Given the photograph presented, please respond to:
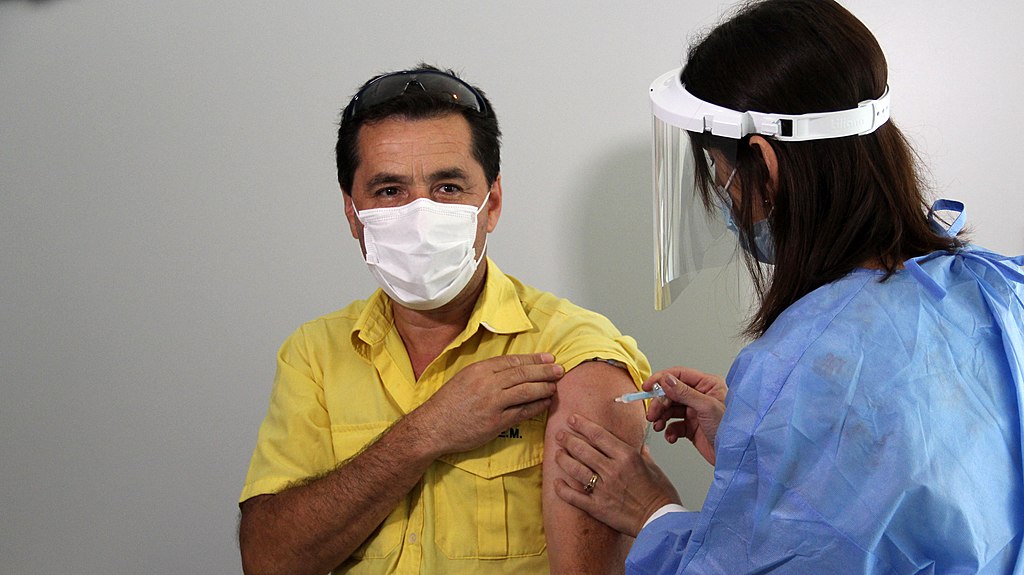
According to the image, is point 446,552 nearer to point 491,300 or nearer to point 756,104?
point 491,300

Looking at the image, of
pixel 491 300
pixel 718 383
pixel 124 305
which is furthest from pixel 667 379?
pixel 124 305

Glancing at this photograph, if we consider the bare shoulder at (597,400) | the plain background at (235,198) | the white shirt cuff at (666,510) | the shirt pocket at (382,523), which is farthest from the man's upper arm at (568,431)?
the plain background at (235,198)

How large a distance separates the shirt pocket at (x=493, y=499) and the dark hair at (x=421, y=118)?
0.47 metres

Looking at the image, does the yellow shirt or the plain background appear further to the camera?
the plain background

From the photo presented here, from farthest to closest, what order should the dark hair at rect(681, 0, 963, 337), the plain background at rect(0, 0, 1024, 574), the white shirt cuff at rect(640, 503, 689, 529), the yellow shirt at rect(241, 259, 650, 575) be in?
the plain background at rect(0, 0, 1024, 574) < the yellow shirt at rect(241, 259, 650, 575) < the white shirt cuff at rect(640, 503, 689, 529) < the dark hair at rect(681, 0, 963, 337)

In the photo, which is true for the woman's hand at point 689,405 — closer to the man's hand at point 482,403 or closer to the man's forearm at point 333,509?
the man's hand at point 482,403

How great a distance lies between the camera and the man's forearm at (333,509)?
1576 millimetres

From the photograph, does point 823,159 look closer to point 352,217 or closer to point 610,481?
point 610,481

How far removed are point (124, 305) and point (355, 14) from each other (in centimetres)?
94

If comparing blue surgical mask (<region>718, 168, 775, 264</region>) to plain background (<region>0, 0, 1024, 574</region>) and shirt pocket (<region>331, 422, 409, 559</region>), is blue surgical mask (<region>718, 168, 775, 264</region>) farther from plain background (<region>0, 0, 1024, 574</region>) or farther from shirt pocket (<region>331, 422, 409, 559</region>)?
plain background (<region>0, 0, 1024, 574</region>)

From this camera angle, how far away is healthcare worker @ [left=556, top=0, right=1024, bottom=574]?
43.3 inches

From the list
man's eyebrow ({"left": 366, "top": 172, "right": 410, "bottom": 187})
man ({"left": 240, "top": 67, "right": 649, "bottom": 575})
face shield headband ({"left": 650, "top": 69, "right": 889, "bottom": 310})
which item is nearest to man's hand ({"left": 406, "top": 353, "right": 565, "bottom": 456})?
man ({"left": 240, "top": 67, "right": 649, "bottom": 575})

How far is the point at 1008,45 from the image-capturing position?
2.20 metres

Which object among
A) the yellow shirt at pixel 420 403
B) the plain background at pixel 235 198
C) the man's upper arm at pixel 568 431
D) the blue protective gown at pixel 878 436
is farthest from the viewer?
the plain background at pixel 235 198
